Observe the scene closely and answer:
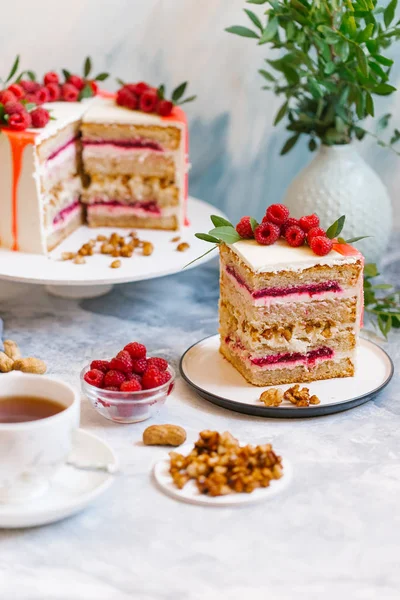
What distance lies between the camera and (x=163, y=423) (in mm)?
1740

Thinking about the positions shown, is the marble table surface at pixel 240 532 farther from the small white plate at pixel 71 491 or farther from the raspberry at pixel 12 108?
the raspberry at pixel 12 108

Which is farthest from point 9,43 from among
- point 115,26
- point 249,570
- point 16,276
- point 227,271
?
point 249,570

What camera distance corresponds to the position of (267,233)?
1.82 m

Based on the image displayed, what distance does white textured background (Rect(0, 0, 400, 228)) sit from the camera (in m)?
2.68

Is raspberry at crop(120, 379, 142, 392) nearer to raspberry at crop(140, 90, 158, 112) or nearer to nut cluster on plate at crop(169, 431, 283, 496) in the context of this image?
nut cluster on plate at crop(169, 431, 283, 496)

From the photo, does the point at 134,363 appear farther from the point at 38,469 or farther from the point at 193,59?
the point at 193,59

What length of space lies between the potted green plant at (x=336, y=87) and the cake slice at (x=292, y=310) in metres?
0.58

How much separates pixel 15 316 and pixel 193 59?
1023 mm

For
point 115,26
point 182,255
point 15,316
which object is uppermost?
point 115,26

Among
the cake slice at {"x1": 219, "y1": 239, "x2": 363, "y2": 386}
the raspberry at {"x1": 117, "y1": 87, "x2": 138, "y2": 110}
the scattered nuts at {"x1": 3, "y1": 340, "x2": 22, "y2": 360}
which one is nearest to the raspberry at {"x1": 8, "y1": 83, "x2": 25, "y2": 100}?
the raspberry at {"x1": 117, "y1": 87, "x2": 138, "y2": 110}

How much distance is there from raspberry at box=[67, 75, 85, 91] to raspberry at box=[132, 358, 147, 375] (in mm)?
1148

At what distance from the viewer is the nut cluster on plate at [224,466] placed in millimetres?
1463

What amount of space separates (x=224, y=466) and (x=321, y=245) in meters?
0.51

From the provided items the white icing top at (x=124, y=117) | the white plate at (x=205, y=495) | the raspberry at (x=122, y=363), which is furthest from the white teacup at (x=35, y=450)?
the white icing top at (x=124, y=117)
